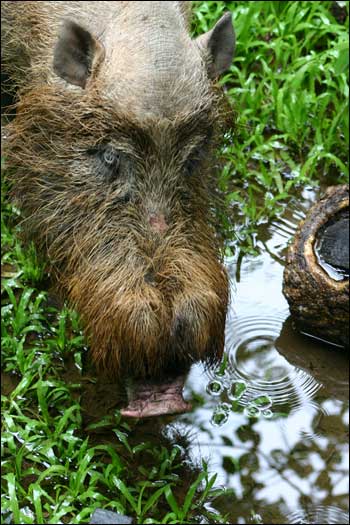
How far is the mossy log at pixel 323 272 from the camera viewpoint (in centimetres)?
493

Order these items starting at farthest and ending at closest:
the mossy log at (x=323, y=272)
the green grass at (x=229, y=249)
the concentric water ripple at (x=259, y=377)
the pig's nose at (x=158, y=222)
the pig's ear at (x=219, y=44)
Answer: the mossy log at (x=323, y=272) < the concentric water ripple at (x=259, y=377) < the pig's ear at (x=219, y=44) < the green grass at (x=229, y=249) < the pig's nose at (x=158, y=222)

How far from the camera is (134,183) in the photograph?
4.25 metres

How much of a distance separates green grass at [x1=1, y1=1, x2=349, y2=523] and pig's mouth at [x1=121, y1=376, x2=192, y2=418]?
0.45 m

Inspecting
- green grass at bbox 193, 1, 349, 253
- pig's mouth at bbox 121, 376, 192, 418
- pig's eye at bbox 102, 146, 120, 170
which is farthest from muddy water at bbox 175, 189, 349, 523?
pig's eye at bbox 102, 146, 120, 170

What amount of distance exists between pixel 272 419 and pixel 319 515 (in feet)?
1.97

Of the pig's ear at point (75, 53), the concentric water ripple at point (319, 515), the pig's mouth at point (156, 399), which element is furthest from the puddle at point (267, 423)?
the pig's ear at point (75, 53)

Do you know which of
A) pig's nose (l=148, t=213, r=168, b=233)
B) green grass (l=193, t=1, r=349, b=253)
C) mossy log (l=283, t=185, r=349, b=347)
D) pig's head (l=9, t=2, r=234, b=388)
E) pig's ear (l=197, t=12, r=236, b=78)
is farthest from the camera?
green grass (l=193, t=1, r=349, b=253)

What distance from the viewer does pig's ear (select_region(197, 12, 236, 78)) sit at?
183 inches

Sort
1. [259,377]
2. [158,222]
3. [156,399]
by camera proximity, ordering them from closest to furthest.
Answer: [156,399] → [158,222] → [259,377]

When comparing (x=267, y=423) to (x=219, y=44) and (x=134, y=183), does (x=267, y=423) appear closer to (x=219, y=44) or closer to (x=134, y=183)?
(x=134, y=183)

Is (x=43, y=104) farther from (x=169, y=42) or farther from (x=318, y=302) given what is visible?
(x=318, y=302)

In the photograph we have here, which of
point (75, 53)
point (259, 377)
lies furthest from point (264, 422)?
point (75, 53)

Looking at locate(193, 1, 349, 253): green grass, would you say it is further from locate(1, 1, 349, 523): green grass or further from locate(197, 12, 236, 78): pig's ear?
locate(197, 12, 236, 78): pig's ear

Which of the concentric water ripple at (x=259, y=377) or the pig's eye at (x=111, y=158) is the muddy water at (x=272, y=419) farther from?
the pig's eye at (x=111, y=158)
